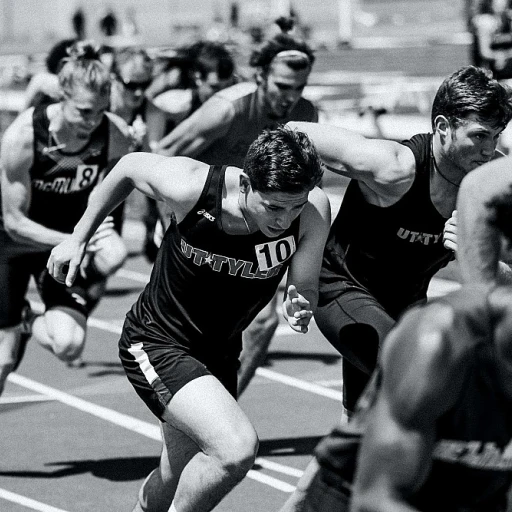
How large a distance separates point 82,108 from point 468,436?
155 inches

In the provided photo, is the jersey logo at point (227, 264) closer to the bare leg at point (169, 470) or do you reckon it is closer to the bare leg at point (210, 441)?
the bare leg at point (210, 441)

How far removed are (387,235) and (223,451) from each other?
1.24m

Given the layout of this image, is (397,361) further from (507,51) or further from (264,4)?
(264,4)

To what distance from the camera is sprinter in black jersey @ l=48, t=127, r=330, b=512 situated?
13.1 feet

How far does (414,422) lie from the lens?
96.6 inches

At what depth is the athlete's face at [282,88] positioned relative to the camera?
654 cm

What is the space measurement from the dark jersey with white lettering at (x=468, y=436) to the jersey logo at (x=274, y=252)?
1.40 m

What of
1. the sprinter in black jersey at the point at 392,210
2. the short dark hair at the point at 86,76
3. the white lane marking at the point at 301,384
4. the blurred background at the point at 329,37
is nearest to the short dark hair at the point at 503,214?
the sprinter in black jersey at the point at 392,210

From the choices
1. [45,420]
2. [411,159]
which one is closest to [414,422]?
[411,159]

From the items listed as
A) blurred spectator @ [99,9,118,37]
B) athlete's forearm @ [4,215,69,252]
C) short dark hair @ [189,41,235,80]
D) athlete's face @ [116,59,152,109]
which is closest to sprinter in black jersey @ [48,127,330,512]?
athlete's forearm @ [4,215,69,252]

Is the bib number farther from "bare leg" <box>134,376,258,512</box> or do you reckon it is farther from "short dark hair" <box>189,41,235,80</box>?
"bare leg" <box>134,376,258,512</box>

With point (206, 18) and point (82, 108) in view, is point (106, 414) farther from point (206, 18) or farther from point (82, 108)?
point (206, 18)

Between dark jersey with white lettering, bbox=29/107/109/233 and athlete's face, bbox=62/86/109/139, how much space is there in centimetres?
16

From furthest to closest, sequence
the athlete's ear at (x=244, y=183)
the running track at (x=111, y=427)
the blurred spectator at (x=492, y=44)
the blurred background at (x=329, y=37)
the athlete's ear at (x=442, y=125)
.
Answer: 1. the blurred background at (x=329, y=37)
2. the blurred spectator at (x=492, y=44)
3. the running track at (x=111, y=427)
4. the athlete's ear at (x=442, y=125)
5. the athlete's ear at (x=244, y=183)
